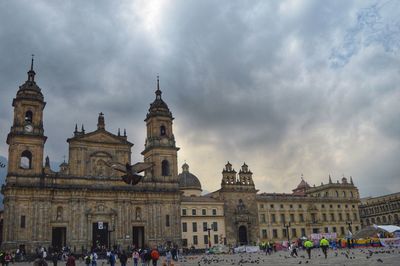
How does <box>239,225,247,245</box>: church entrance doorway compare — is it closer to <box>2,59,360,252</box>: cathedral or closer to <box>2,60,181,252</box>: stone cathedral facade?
<box>2,59,360,252</box>: cathedral

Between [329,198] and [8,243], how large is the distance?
5587 centimetres

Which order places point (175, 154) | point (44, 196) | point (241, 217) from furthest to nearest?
point (241, 217), point (175, 154), point (44, 196)

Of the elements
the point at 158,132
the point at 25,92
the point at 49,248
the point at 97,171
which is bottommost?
the point at 49,248

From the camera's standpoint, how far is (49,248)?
155 feet

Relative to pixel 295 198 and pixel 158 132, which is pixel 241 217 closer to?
pixel 295 198

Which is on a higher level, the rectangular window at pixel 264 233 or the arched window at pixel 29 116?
the arched window at pixel 29 116

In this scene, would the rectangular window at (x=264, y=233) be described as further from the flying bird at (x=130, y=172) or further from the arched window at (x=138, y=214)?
the flying bird at (x=130, y=172)

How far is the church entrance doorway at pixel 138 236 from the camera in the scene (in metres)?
55.3

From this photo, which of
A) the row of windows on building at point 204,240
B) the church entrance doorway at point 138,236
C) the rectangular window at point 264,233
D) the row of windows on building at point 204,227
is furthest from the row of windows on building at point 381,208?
the church entrance doorway at point 138,236

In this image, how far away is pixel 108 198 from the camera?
53562 millimetres

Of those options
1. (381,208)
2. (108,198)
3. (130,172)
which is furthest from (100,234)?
(381,208)

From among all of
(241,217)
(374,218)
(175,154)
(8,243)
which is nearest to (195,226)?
(241,217)

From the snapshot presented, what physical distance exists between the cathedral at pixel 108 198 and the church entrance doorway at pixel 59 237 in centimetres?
12

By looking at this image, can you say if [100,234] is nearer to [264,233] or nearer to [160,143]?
[160,143]
